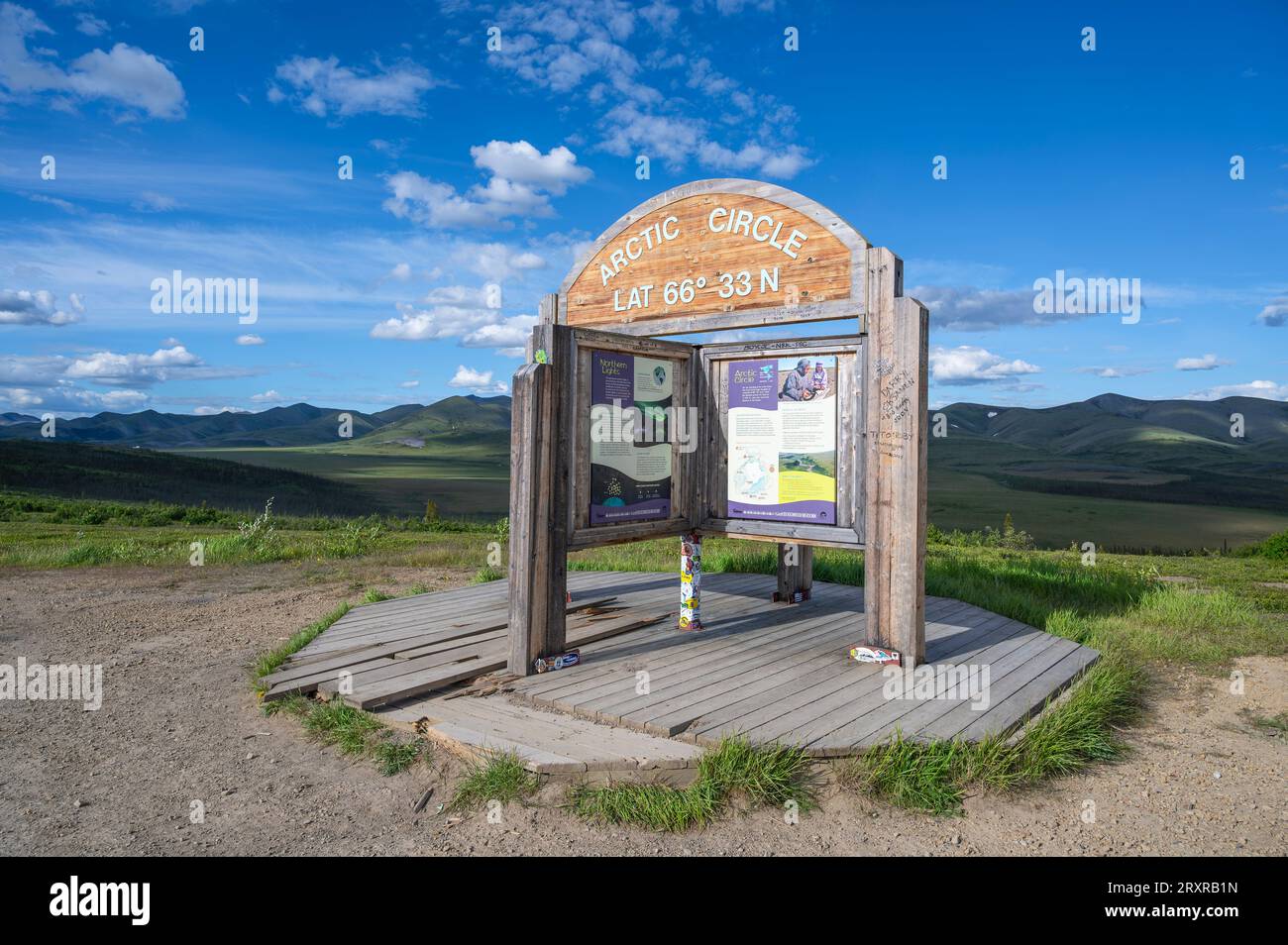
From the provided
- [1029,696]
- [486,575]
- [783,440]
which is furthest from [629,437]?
[486,575]

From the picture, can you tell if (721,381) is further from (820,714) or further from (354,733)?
(354,733)

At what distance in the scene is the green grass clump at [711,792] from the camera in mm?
4004

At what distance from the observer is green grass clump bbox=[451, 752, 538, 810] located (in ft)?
13.8

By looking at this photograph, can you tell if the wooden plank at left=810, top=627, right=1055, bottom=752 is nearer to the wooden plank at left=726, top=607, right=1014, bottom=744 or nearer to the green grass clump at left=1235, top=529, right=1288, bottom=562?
the wooden plank at left=726, top=607, right=1014, bottom=744

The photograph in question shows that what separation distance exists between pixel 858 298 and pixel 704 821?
430 centimetres

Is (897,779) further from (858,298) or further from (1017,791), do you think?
(858,298)

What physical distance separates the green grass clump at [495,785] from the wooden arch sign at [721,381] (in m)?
1.70

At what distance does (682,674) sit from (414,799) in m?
2.34

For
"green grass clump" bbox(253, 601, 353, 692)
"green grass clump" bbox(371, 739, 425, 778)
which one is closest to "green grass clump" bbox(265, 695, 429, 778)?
"green grass clump" bbox(371, 739, 425, 778)

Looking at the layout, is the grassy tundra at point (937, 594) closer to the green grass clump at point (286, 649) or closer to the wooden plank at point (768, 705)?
the green grass clump at point (286, 649)

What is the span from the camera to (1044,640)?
285 inches

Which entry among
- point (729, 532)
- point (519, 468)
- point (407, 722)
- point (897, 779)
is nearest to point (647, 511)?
point (729, 532)

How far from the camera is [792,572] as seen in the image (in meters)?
8.66

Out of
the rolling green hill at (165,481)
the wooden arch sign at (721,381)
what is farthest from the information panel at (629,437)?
the rolling green hill at (165,481)
